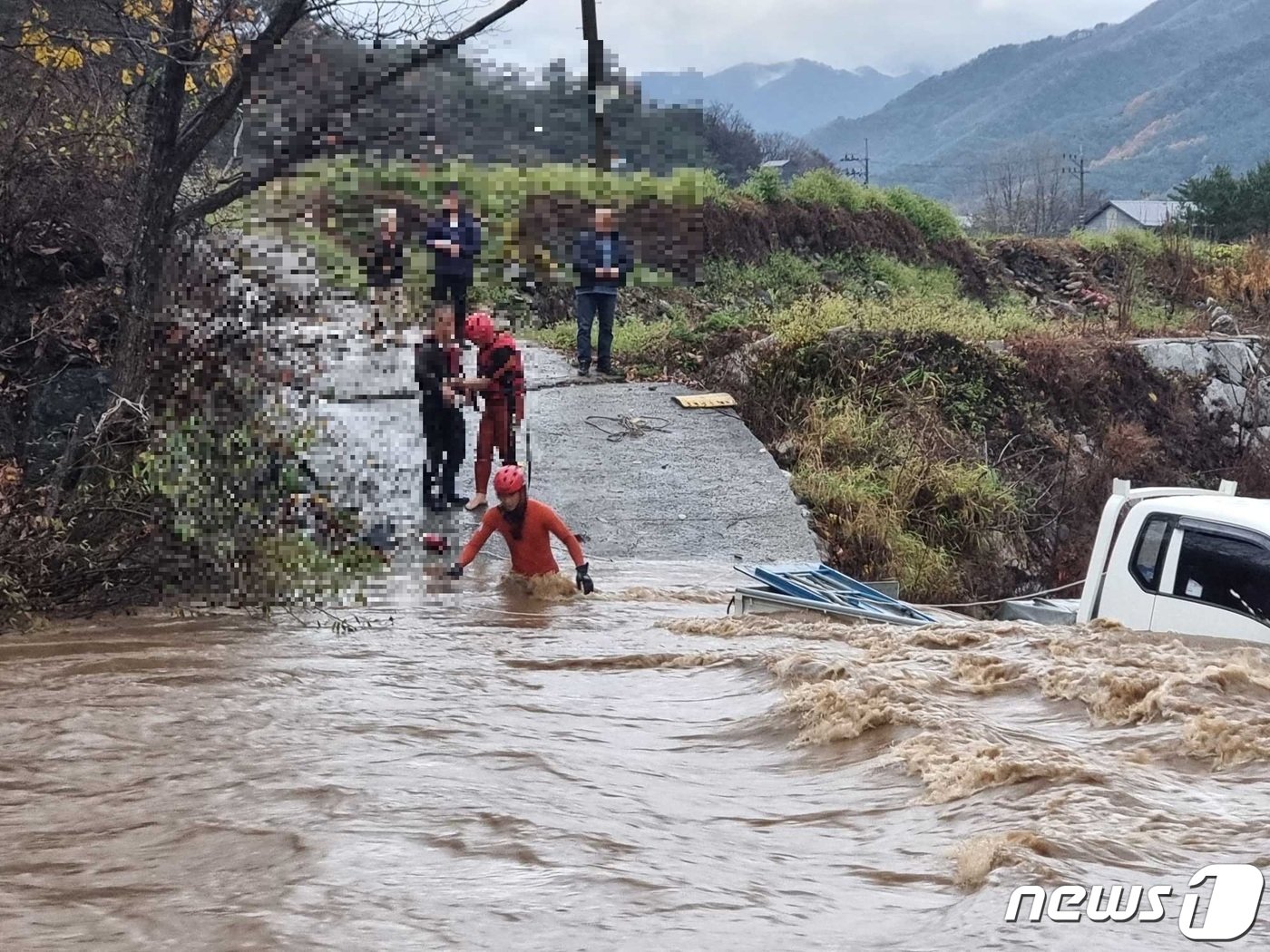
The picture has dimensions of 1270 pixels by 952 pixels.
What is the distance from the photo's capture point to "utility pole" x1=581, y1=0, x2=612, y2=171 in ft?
70.1

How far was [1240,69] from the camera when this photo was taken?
193500 mm

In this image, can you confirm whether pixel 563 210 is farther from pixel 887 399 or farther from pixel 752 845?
pixel 752 845

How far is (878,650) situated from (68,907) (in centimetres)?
478

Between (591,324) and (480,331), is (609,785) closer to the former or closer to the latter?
(480,331)

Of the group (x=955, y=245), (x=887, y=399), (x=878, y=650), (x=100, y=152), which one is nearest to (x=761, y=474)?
(x=887, y=399)

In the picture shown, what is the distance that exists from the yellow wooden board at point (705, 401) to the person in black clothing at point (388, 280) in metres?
3.30

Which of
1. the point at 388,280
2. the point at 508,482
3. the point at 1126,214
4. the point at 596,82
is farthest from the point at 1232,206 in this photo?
the point at 1126,214

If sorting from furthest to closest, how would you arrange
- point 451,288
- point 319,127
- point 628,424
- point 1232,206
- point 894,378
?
point 1232,206 < point 894,378 < point 628,424 < point 451,288 < point 319,127

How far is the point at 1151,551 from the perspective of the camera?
26.7 ft

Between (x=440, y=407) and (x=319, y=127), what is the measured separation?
2.82m

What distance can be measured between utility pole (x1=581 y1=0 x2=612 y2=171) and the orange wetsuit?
1343cm

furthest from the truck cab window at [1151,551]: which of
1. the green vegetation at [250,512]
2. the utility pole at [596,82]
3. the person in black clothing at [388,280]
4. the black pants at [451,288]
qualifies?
the utility pole at [596,82]

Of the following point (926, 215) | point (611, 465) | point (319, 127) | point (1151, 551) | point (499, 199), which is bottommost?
point (1151, 551)

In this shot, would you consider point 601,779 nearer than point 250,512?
Yes
